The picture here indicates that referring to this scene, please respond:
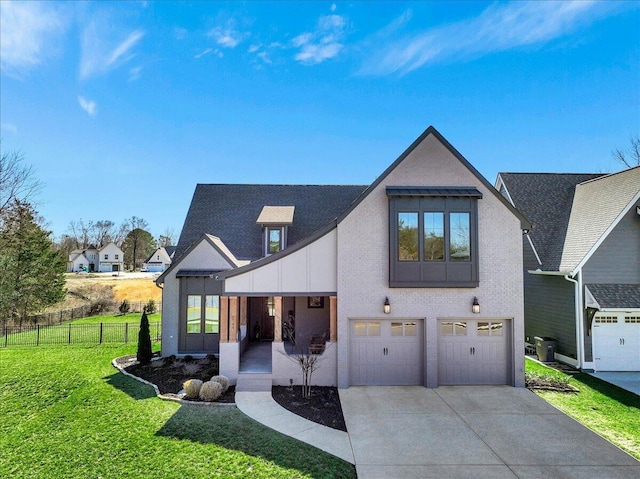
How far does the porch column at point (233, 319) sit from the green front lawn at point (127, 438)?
8.26 ft

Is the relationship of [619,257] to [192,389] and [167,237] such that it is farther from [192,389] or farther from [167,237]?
[167,237]

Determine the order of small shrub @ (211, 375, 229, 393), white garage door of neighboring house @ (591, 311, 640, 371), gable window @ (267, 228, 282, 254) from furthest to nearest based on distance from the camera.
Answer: gable window @ (267, 228, 282, 254), white garage door of neighboring house @ (591, 311, 640, 371), small shrub @ (211, 375, 229, 393)

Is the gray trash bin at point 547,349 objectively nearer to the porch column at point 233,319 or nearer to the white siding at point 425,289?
the white siding at point 425,289

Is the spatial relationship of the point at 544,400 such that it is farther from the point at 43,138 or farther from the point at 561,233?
the point at 43,138

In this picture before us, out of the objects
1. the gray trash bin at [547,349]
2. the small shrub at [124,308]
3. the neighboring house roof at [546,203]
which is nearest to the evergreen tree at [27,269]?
the small shrub at [124,308]

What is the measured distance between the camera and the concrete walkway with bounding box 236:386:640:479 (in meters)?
6.59

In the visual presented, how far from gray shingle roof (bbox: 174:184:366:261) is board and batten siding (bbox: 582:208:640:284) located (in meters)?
11.9

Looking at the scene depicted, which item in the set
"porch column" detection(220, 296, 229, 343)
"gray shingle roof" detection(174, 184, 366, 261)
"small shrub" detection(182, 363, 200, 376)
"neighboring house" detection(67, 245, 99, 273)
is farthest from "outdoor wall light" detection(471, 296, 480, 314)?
"neighboring house" detection(67, 245, 99, 273)

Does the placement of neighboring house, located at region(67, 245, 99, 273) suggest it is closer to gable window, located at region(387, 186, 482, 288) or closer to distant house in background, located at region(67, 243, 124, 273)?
distant house in background, located at region(67, 243, 124, 273)

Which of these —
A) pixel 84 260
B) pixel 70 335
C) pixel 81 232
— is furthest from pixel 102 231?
pixel 70 335

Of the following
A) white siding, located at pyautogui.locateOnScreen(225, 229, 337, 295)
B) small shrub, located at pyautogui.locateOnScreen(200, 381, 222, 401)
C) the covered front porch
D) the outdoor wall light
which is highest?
white siding, located at pyautogui.locateOnScreen(225, 229, 337, 295)

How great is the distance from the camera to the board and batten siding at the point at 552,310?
1377 cm

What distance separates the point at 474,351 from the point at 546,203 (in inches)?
425

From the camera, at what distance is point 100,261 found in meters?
80.8
